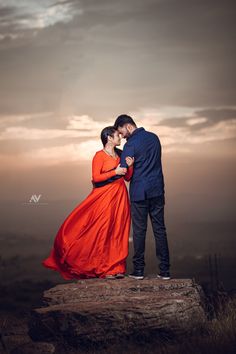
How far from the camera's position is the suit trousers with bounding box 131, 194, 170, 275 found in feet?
26.1

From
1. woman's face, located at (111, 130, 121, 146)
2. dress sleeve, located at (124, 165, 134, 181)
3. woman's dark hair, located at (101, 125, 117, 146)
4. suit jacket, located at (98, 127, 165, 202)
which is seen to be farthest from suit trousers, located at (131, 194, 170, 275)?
woman's dark hair, located at (101, 125, 117, 146)

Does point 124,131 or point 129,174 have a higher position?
point 124,131

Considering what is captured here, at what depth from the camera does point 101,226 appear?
8500 mm

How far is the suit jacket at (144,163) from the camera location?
25.8 feet

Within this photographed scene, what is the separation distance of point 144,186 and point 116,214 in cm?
96

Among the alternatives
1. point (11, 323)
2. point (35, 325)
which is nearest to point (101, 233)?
point (35, 325)

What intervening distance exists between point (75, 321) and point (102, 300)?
612 mm

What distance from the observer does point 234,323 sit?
7.49m

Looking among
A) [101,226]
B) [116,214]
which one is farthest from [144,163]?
[101,226]

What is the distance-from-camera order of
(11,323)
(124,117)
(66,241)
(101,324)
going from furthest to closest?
(11,323)
(66,241)
(124,117)
(101,324)

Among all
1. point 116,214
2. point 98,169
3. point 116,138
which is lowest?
point 116,214

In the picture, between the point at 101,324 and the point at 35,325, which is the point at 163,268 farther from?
the point at 35,325

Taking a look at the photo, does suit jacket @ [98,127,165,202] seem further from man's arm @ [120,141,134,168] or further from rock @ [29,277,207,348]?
rock @ [29,277,207,348]

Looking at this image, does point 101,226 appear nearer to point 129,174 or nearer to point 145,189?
point 129,174
